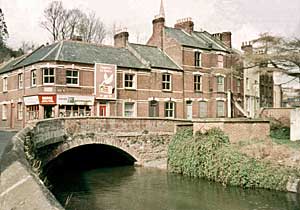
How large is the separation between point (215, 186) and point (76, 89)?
46.5 feet

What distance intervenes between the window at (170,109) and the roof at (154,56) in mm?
3247

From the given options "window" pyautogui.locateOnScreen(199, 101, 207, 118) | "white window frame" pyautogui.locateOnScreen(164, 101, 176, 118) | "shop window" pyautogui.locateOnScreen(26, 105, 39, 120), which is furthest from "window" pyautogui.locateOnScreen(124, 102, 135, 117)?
"window" pyautogui.locateOnScreen(199, 101, 207, 118)

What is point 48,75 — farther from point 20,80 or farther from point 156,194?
point 156,194

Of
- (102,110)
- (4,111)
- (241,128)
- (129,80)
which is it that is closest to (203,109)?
(129,80)

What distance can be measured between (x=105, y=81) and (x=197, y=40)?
12.3 metres

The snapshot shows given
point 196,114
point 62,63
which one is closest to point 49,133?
point 62,63

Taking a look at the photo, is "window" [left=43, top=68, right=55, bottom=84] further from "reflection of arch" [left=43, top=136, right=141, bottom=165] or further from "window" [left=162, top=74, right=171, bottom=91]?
"window" [left=162, top=74, right=171, bottom=91]

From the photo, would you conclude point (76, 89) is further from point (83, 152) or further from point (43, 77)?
point (83, 152)

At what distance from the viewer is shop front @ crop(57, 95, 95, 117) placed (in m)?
28.2

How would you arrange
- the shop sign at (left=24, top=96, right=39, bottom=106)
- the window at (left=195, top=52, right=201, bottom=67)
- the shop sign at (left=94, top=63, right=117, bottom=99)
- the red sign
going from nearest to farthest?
the red sign → the shop sign at (left=24, top=96, right=39, bottom=106) → the shop sign at (left=94, top=63, right=117, bottom=99) → the window at (left=195, top=52, right=201, bottom=67)

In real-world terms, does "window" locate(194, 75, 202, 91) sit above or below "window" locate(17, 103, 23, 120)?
above

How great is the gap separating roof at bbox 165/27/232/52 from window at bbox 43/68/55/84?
42.0 ft

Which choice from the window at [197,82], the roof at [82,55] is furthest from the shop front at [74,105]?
the window at [197,82]

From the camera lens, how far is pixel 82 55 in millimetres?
30359
